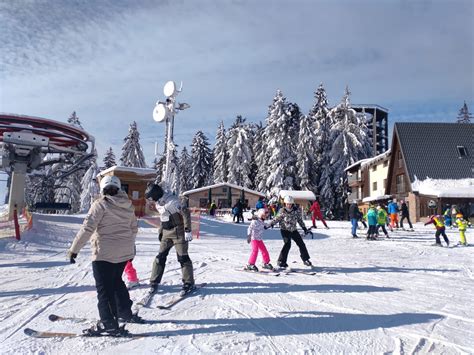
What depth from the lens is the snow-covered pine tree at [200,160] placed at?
58.8 meters

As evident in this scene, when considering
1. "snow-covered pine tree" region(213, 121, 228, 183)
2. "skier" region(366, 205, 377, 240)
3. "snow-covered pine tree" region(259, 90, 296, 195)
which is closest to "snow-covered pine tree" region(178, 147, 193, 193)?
"snow-covered pine tree" region(213, 121, 228, 183)

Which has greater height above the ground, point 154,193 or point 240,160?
point 240,160

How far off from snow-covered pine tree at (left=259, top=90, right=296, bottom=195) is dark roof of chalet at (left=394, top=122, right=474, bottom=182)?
1293 cm

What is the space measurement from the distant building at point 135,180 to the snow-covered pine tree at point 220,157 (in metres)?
28.9

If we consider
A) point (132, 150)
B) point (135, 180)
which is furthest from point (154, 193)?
point (132, 150)

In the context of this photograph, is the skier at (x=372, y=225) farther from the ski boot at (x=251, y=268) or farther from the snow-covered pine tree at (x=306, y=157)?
the snow-covered pine tree at (x=306, y=157)

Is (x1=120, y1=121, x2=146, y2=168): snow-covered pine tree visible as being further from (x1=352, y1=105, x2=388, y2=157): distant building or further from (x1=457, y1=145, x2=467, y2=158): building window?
(x1=352, y1=105, x2=388, y2=157): distant building

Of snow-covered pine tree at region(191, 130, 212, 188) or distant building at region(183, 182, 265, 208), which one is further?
snow-covered pine tree at region(191, 130, 212, 188)

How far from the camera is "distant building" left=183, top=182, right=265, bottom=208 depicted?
43.0m

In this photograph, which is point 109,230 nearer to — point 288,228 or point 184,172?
point 288,228

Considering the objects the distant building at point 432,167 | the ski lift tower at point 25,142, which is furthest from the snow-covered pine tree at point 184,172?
the ski lift tower at point 25,142

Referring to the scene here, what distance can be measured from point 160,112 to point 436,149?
27010mm

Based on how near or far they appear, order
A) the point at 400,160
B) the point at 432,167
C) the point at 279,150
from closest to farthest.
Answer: the point at 432,167, the point at 400,160, the point at 279,150

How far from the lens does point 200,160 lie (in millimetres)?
59125
